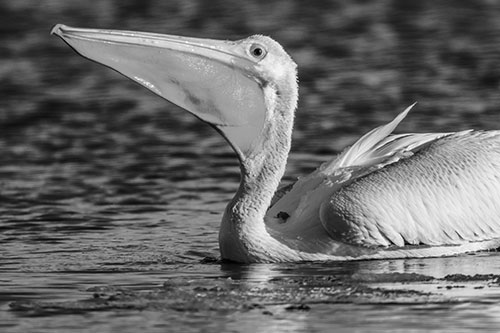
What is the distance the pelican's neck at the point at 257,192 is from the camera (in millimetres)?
8141

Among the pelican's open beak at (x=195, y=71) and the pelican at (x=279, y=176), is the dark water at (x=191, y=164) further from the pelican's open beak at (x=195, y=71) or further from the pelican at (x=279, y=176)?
the pelican's open beak at (x=195, y=71)

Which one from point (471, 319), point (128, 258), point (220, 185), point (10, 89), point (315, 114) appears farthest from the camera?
point (10, 89)

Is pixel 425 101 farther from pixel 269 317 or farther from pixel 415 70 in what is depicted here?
pixel 269 317

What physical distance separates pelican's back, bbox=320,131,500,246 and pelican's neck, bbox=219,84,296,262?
0.38m

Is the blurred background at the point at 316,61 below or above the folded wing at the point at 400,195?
above

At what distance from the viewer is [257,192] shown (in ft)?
27.2

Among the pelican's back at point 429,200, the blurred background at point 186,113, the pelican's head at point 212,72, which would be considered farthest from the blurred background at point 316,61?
the pelican's head at point 212,72

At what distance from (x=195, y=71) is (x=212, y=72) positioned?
0.10 m

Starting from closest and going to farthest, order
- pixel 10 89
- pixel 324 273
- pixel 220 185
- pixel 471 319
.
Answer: pixel 471 319, pixel 324 273, pixel 220 185, pixel 10 89

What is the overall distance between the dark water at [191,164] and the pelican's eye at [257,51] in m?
1.17

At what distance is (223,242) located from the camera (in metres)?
8.23

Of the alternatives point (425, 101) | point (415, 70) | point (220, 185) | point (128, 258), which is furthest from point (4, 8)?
point (128, 258)

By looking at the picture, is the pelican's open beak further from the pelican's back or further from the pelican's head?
the pelican's back

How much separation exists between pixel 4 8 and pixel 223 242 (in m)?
12.6
